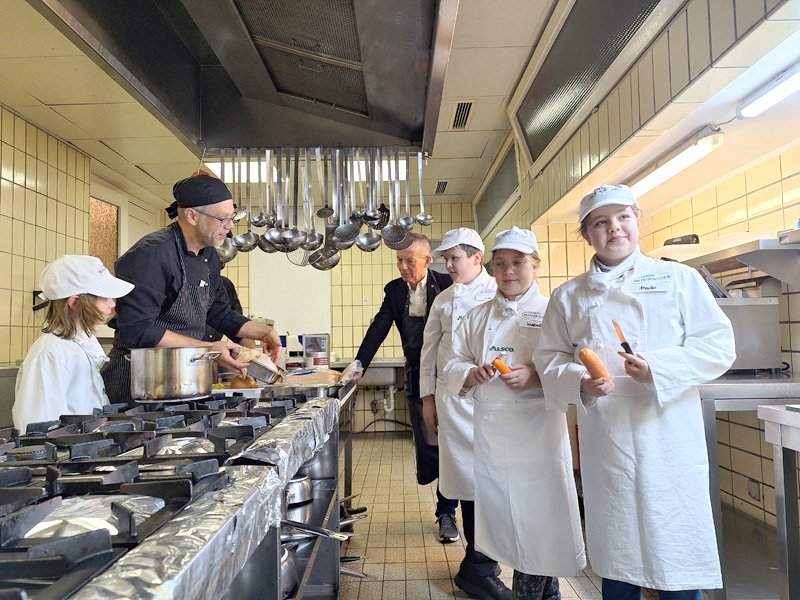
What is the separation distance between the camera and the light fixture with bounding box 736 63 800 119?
5.46ft

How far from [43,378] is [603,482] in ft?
4.81

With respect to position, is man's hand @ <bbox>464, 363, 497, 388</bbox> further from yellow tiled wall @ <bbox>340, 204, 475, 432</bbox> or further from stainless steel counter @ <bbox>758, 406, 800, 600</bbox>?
yellow tiled wall @ <bbox>340, 204, 475, 432</bbox>

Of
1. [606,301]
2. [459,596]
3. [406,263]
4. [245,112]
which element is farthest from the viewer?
[406,263]

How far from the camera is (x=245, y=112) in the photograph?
2602 mm

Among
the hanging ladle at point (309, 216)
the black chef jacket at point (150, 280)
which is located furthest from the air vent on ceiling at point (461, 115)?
the black chef jacket at point (150, 280)

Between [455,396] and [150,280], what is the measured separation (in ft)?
4.03

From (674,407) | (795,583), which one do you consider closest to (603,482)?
(674,407)

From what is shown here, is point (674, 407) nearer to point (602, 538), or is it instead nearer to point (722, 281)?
point (602, 538)

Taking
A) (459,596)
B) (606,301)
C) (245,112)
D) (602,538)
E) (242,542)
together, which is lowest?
(459,596)

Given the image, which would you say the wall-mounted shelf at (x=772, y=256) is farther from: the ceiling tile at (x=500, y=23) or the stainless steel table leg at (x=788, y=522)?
the ceiling tile at (x=500, y=23)

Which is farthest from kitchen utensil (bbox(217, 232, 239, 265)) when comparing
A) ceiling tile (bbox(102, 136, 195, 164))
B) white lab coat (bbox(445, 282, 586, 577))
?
white lab coat (bbox(445, 282, 586, 577))

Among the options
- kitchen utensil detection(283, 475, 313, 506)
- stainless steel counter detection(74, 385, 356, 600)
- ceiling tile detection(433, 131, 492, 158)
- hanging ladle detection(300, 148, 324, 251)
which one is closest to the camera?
stainless steel counter detection(74, 385, 356, 600)

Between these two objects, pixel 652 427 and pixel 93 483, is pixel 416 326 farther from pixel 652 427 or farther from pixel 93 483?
pixel 93 483

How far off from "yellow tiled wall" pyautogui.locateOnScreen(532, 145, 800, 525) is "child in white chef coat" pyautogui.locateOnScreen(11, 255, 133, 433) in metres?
1.63
